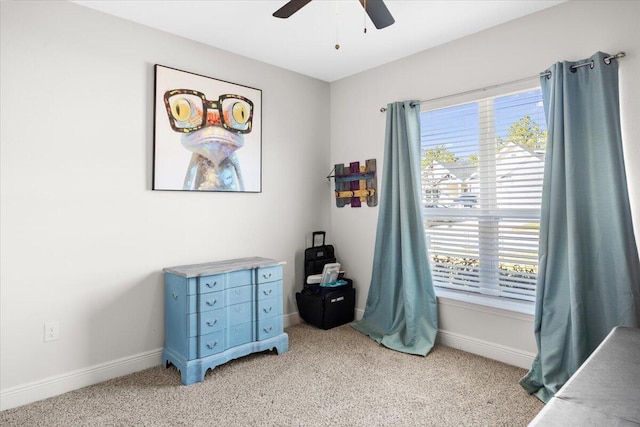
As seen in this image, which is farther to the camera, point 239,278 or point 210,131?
point 210,131

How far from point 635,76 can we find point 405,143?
1523 mm

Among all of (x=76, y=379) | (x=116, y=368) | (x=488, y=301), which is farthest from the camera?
(x=488, y=301)

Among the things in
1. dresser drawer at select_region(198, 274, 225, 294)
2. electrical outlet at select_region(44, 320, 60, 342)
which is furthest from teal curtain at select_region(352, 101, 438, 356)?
electrical outlet at select_region(44, 320, 60, 342)

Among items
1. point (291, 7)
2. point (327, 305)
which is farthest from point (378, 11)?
point (327, 305)

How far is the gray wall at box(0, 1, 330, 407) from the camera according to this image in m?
2.18

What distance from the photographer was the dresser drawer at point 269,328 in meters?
2.83

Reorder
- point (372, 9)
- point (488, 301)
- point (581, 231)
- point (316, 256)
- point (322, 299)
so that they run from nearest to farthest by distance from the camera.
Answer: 1. point (372, 9)
2. point (581, 231)
3. point (488, 301)
4. point (322, 299)
5. point (316, 256)

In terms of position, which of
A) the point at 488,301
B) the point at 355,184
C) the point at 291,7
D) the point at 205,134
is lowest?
the point at 488,301

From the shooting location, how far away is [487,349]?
2787mm

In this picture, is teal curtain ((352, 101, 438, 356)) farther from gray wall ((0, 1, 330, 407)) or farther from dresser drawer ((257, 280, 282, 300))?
gray wall ((0, 1, 330, 407))

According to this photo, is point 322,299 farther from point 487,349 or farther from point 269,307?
point 487,349

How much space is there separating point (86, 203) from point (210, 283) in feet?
3.14

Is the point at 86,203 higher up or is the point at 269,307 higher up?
the point at 86,203

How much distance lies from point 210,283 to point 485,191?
2.16m
